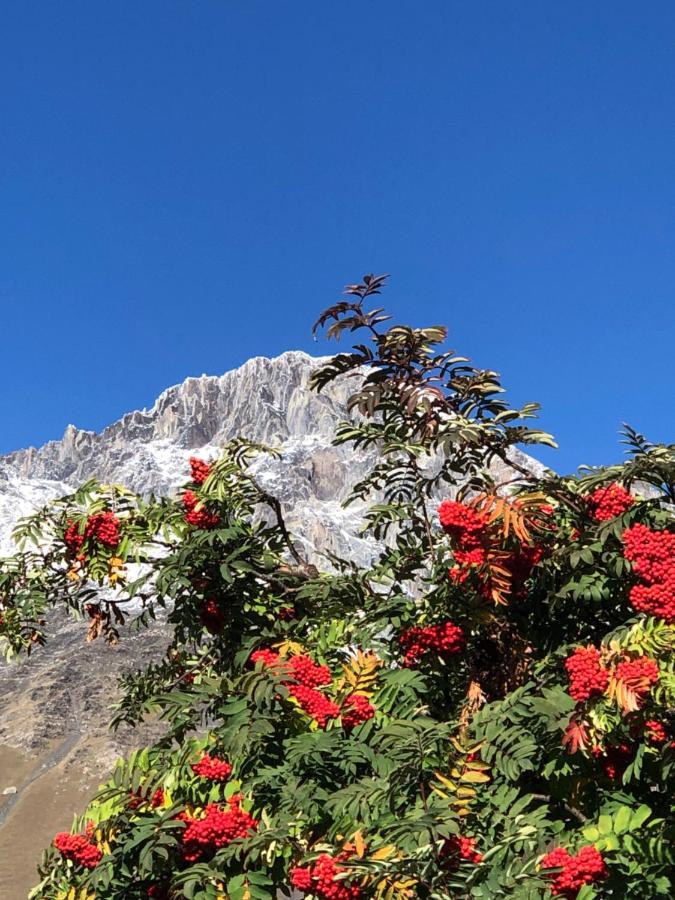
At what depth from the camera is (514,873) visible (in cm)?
325

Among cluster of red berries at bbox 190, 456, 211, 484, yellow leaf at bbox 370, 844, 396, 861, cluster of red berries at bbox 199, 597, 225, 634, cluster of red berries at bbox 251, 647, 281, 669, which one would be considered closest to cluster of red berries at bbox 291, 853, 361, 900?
yellow leaf at bbox 370, 844, 396, 861

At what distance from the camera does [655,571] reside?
12.4 ft

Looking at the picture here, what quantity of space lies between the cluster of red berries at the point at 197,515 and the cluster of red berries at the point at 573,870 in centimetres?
284

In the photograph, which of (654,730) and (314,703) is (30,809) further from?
(654,730)

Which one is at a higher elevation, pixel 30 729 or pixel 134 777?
pixel 30 729

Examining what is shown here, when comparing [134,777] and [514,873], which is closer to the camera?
[514,873]

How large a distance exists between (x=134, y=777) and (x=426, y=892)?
1946 mm

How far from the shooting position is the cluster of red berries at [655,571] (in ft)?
12.3

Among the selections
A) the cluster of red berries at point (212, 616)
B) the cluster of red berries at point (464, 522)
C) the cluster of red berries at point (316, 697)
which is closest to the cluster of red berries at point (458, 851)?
the cluster of red berries at point (316, 697)

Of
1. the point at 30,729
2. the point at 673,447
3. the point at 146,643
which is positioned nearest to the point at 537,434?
the point at 673,447

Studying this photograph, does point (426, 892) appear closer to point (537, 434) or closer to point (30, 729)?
point (537, 434)

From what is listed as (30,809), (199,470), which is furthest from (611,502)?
(30,809)

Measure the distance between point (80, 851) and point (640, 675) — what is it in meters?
3.28

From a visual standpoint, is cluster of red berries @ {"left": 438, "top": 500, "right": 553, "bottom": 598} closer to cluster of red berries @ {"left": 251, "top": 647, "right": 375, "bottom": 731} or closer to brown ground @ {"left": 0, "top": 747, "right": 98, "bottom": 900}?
cluster of red berries @ {"left": 251, "top": 647, "right": 375, "bottom": 731}
